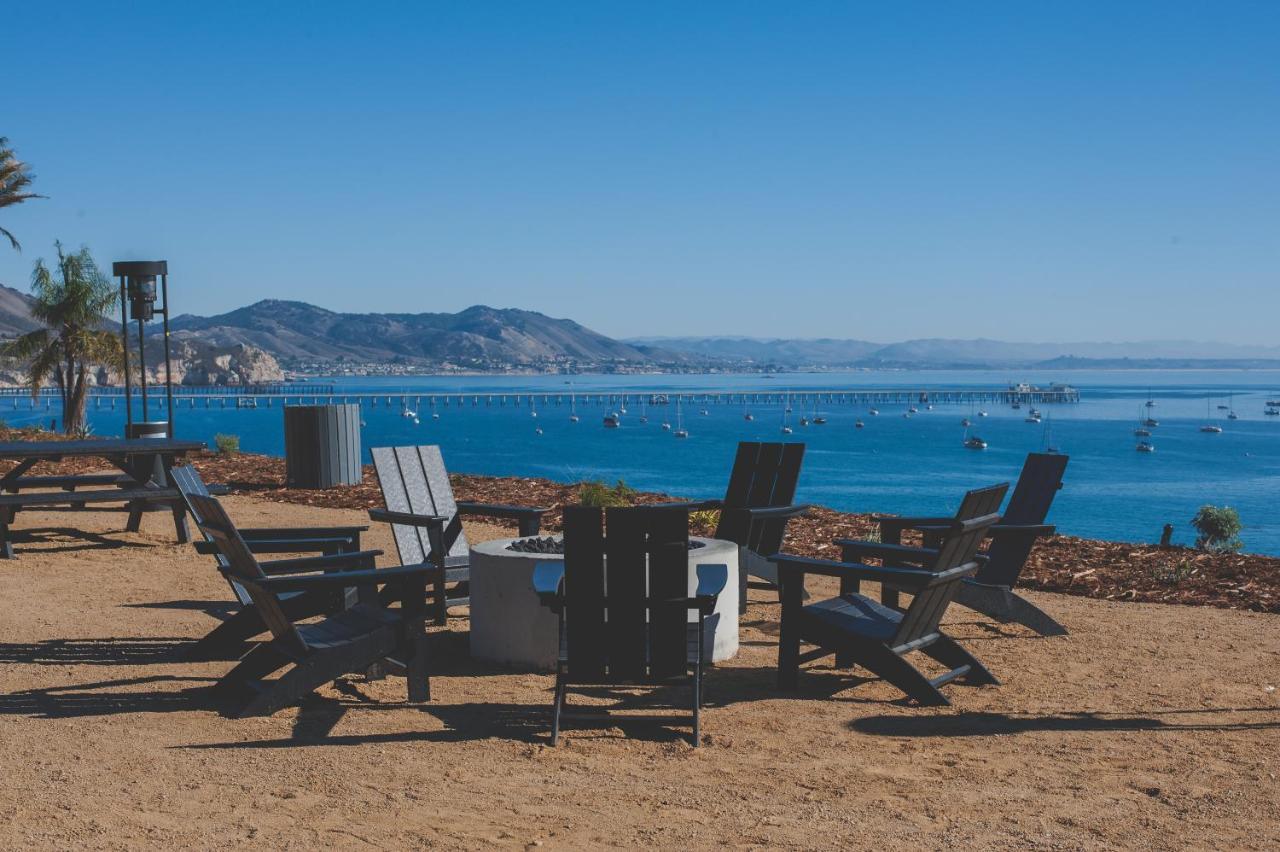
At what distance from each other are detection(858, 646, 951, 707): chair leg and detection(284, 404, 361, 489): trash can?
1012 centimetres

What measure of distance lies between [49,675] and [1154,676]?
5073 millimetres

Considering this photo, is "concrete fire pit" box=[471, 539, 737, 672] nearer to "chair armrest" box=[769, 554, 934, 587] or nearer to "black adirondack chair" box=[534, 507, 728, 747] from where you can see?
"chair armrest" box=[769, 554, 934, 587]

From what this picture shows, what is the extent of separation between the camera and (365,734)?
15.5 ft

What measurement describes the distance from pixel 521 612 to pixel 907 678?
5.87 ft

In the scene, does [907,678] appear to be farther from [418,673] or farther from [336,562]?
[336,562]

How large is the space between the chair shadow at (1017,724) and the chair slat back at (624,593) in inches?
33.6

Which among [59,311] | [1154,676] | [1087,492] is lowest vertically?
[1087,492]

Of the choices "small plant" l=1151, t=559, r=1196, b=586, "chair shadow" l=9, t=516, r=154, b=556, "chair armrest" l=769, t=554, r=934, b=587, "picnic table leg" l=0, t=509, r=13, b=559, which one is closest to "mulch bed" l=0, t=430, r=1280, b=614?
"small plant" l=1151, t=559, r=1196, b=586

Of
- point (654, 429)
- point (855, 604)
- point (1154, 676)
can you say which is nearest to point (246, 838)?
point (855, 604)

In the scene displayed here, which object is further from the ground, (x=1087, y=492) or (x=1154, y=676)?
(x=1154, y=676)

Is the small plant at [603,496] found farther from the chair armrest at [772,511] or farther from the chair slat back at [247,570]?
the chair slat back at [247,570]

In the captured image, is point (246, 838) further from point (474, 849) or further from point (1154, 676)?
point (1154, 676)

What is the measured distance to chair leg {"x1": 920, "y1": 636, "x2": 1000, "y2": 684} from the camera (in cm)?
550

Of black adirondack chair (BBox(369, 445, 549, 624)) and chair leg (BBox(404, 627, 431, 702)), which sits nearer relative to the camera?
chair leg (BBox(404, 627, 431, 702))
